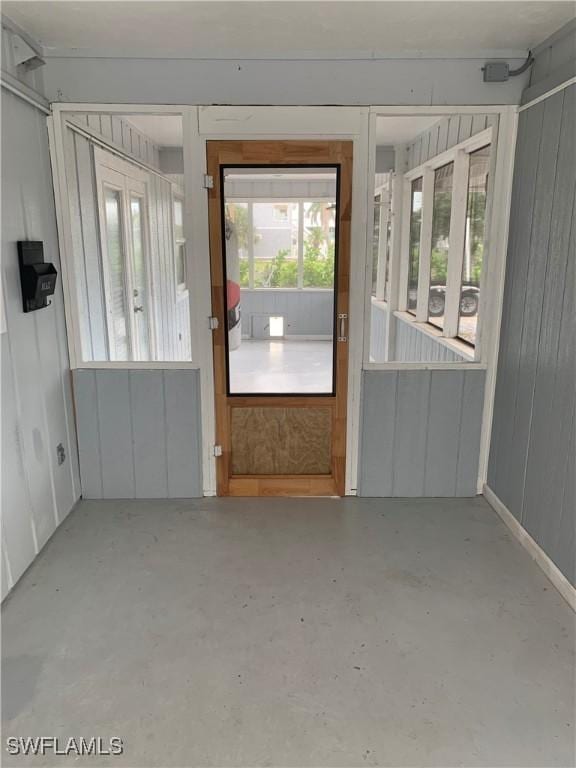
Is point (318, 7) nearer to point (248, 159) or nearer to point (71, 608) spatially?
point (248, 159)

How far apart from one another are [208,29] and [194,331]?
1.50 m

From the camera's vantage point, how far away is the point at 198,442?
10.7 feet

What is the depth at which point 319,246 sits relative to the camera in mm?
3100

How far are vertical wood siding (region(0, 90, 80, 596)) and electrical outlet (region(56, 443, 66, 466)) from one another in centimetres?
3

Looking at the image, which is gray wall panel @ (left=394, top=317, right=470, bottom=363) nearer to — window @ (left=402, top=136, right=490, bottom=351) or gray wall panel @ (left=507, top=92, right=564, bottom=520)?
window @ (left=402, top=136, right=490, bottom=351)

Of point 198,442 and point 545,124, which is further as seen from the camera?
point 198,442

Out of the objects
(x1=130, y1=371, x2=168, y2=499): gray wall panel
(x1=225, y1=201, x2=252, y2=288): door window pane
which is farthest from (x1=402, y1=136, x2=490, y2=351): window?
(x1=130, y1=371, x2=168, y2=499): gray wall panel

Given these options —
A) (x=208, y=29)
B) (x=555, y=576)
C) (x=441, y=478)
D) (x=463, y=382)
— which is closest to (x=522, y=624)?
(x=555, y=576)

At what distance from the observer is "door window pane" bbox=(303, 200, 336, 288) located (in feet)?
9.95

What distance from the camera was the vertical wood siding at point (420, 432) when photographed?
320 cm

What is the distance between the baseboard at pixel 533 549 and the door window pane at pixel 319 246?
5.27 ft

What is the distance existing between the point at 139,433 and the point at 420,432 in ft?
5.61

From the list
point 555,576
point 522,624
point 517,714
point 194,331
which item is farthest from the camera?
point 194,331

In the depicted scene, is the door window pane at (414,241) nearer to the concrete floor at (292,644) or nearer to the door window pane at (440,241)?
the door window pane at (440,241)
